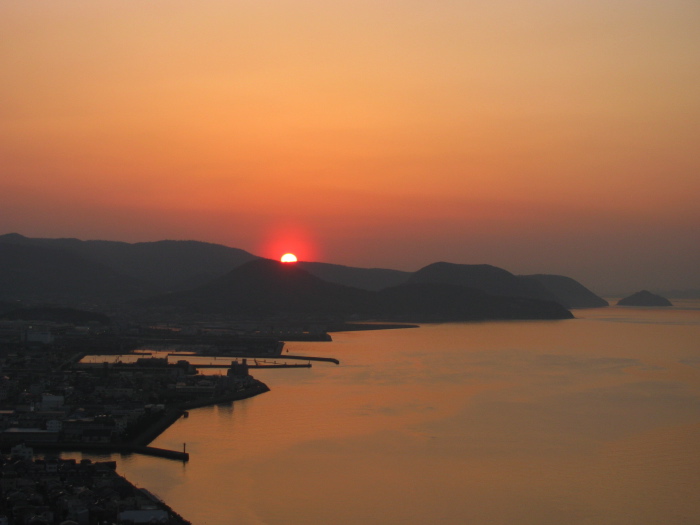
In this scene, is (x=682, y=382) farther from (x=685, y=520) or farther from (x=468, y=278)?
(x=468, y=278)

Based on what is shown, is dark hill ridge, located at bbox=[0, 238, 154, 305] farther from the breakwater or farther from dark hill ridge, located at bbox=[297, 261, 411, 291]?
the breakwater

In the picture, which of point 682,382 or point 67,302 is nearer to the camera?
point 682,382

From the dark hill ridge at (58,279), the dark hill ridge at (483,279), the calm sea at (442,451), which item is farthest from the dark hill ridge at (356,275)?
the calm sea at (442,451)

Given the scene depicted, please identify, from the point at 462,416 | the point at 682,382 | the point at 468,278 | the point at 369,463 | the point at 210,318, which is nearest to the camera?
the point at 369,463

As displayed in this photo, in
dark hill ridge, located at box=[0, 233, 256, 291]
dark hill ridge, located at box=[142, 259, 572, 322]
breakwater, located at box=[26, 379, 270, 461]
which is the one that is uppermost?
dark hill ridge, located at box=[0, 233, 256, 291]

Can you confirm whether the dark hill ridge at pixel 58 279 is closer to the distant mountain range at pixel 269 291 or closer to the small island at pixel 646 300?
the distant mountain range at pixel 269 291

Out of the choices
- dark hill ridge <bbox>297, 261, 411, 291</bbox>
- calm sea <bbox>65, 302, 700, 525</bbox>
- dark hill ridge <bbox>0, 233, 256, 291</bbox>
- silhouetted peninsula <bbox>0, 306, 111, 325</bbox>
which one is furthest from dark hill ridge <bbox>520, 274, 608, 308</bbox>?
calm sea <bbox>65, 302, 700, 525</bbox>

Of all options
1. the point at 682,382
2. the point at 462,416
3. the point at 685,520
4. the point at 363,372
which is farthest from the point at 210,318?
the point at 685,520

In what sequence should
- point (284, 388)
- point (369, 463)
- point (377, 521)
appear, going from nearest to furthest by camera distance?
1. point (377, 521)
2. point (369, 463)
3. point (284, 388)
